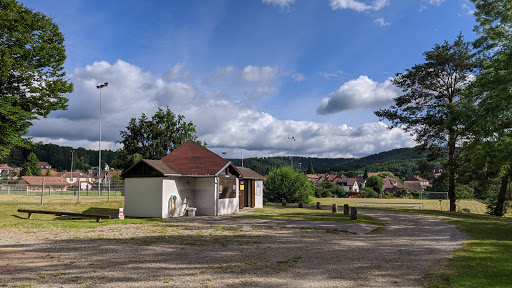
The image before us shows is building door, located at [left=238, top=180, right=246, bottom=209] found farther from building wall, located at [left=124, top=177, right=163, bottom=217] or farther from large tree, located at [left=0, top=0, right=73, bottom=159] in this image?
large tree, located at [left=0, top=0, right=73, bottom=159]

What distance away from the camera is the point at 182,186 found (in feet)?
75.3

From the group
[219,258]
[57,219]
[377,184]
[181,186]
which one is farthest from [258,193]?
[377,184]

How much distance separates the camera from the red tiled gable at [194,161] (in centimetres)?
2316

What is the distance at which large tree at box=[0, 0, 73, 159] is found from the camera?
73.0ft

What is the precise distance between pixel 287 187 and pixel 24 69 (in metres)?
25.7

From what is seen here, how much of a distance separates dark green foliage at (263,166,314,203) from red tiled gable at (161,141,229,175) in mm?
13984

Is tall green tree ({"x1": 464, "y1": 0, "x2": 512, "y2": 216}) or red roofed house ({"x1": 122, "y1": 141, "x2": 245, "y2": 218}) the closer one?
tall green tree ({"x1": 464, "y1": 0, "x2": 512, "y2": 216})

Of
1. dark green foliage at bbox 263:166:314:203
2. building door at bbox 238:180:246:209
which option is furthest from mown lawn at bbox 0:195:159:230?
dark green foliage at bbox 263:166:314:203

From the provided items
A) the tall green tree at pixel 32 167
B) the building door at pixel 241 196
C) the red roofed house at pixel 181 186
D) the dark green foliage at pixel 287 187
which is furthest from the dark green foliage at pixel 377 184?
the tall green tree at pixel 32 167

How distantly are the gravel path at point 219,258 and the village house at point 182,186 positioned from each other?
7.04 m

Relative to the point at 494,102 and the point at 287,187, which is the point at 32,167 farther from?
the point at 494,102

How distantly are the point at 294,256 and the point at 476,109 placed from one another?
44.8ft

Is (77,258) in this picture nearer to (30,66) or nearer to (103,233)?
(103,233)

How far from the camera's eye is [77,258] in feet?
29.8
